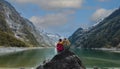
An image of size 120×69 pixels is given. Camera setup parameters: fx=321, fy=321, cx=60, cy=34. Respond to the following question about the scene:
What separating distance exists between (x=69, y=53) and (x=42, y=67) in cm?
302

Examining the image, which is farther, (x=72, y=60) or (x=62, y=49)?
(x=62, y=49)

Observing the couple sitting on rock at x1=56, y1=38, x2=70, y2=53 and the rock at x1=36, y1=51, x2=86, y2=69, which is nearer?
the rock at x1=36, y1=51, x2=86, y2=69

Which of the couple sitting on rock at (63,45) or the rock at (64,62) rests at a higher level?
the couple sitting on rock at (63,45)

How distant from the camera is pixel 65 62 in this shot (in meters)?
31.3

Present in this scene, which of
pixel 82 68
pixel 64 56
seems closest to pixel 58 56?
pixel 64 56

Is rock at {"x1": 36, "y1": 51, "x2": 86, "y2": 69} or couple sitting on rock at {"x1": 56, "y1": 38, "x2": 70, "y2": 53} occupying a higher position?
couple sitting on rock at {"x1": 56, "y1": 38, "x2": 70, "y2": 53}

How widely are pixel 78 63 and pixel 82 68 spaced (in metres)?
0.64

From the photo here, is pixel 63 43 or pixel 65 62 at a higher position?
pixel 63 43

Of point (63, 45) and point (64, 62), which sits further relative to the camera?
point (63, 45)

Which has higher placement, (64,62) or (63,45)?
(63,45)

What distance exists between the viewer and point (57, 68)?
31234 millimetres

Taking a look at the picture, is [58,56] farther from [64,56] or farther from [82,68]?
[82,68]

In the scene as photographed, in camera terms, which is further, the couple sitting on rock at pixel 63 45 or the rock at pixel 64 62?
the couple sitting on rock at pixel 63 45

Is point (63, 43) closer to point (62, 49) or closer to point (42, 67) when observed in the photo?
point (62, 49)
